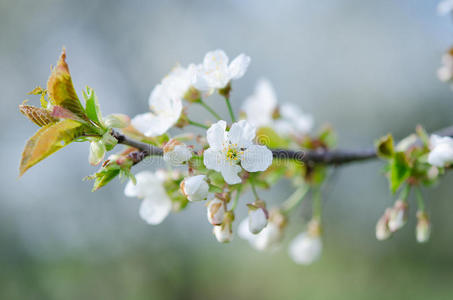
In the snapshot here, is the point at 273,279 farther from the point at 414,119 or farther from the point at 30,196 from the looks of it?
the point at 30,196

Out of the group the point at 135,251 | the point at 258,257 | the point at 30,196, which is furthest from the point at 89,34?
the point at 258,257

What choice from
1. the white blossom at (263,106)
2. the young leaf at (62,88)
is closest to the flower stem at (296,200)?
the white blossom at (263,106)

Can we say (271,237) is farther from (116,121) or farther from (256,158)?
(116,121)

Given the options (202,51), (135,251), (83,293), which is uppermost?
(202,51)

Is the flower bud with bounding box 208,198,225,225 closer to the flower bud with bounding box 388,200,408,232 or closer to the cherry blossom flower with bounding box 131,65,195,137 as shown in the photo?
the cherry blossom flower with bounding box 131,65,195,137

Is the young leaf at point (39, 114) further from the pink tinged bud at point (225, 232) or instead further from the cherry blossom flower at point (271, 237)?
the cherry blossom flower at point (271, 237)

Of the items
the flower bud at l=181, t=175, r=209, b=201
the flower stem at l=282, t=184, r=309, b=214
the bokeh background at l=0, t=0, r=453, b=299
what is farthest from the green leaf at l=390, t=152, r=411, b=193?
the bokeh background at l=0, t=0, r=453, b=299
